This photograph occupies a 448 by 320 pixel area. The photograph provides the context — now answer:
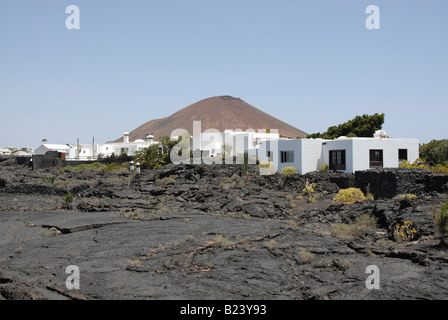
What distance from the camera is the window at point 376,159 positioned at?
98.8 feet

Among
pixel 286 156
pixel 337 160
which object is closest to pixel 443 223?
pixel 337 160

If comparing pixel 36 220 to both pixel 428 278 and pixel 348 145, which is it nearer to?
pixel 428 278

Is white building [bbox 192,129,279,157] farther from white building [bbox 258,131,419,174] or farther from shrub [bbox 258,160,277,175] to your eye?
white building [bbox 258,131,419,174]

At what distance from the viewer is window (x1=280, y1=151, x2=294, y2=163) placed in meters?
33.2

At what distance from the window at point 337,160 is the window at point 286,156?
3.30 metres

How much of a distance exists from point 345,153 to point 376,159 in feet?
7.96

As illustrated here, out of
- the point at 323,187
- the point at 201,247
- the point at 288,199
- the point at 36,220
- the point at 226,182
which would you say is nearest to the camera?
the point at 201,247

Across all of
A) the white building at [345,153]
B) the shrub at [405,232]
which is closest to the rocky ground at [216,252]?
the shrub at [405,232]

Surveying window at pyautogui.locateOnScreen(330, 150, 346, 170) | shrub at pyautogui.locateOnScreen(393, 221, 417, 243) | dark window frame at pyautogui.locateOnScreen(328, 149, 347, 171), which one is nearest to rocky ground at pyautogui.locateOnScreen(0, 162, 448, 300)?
shrub at pyautogui.locateOnScreen(393, 221, 417, 243)

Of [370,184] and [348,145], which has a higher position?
[348,145]

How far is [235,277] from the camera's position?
8.38 metres

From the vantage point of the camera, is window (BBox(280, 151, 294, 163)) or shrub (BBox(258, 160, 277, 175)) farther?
shrub (BBox(258, 160, 277, 175))
